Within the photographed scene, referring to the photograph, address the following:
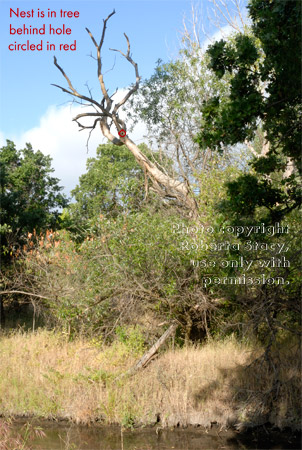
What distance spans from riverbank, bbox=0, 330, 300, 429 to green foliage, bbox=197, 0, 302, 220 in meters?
3.54

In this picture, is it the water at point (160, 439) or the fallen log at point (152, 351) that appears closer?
the water at point (160, 439)

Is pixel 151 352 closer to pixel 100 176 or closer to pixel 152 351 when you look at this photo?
pixel 152 351

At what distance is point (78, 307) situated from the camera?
11781 millimetres

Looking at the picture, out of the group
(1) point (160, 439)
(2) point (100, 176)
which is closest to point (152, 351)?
(1) point (160, 439)

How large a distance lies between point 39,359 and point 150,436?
3.66m

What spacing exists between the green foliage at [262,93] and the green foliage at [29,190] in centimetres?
985

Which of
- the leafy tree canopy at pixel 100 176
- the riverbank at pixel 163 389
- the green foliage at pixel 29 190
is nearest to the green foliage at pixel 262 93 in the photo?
the riverbank at pixel 163 389

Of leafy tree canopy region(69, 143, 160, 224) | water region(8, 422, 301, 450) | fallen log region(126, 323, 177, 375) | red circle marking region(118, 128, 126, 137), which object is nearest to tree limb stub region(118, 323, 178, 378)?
fallen log region(126, 323, 177, 375)

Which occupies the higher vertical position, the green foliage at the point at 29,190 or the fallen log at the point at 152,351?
the green foliage at the point at 29,190

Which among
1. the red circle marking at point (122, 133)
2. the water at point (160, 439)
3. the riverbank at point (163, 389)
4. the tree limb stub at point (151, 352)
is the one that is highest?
the red circle marking at point (122, 133)

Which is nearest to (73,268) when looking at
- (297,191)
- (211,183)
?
(211,183)

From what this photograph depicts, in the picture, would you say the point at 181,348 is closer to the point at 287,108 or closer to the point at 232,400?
the point at 232,400

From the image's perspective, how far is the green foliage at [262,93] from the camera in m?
6.82

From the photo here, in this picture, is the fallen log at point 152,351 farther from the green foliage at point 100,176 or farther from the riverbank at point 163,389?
the green foliage at point 100,176
